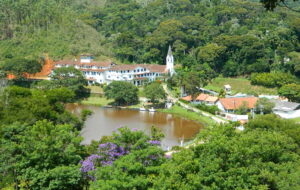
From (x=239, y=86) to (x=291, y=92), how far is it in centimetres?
689

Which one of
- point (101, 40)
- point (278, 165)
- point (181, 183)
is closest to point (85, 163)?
point (181, 183)

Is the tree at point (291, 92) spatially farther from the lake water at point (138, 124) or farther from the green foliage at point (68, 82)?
the green foliage at point (68, 82)

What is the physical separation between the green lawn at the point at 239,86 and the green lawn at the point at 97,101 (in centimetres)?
1063

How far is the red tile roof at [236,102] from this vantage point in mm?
30586

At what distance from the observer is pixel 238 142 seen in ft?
42.5

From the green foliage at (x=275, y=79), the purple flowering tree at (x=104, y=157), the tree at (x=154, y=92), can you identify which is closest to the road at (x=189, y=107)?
the tree at (x=154, y=92)

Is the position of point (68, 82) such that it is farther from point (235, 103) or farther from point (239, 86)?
point (239, 86)

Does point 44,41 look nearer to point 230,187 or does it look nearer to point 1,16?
point 1,16

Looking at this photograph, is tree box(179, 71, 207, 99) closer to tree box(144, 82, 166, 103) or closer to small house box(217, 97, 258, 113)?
tree box(144, 82, 166, 103)

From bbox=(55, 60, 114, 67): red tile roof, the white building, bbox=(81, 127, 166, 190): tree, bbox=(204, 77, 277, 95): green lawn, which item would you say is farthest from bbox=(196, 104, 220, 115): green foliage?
bbox=(81, 127, 166, 190): tree

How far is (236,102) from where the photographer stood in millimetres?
31188

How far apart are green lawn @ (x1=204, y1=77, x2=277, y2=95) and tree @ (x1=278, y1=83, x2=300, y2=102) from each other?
2597 mm

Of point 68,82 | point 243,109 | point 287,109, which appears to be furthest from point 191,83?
point 68,82

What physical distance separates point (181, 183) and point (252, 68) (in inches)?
1238
